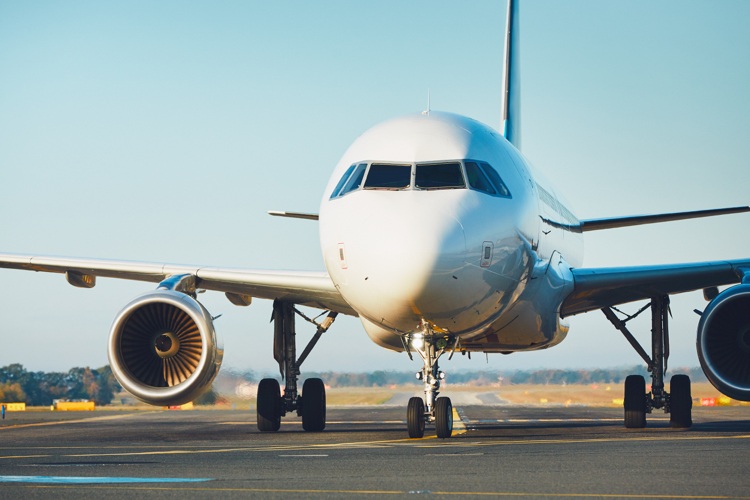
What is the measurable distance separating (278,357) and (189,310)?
3274mm

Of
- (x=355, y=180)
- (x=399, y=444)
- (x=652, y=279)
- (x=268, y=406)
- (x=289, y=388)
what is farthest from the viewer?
(x=289, y=388)

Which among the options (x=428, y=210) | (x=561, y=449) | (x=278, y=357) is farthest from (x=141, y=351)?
(x=561, y=449)

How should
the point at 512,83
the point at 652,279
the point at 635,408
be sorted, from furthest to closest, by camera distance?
the point at 512,83 → the point at 635,408 → the point at 652,279

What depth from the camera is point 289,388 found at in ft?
57.5

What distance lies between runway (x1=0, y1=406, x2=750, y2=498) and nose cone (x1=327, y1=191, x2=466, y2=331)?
151 cm

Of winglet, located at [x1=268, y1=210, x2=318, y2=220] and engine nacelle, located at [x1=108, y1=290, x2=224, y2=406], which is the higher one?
winglet, located at [x1=268, y1=210, x2=318, y2=220]

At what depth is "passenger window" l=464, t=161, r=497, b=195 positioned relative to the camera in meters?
12.4

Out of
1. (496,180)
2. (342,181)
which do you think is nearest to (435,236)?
(496,180)

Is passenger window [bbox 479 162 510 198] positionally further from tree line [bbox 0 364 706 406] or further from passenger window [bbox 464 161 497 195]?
tree line [bbox 0 364 706 406]

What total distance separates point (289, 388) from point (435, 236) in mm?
6946

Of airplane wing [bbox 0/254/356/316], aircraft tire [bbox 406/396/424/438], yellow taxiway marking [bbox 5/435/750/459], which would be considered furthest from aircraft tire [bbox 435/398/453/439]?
airplane wing [bbox 0/254/356/316]

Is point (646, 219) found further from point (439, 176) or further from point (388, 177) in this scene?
point (388, 177)

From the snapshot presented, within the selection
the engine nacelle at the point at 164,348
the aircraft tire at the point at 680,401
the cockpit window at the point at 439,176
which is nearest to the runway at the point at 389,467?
the engine nacelle at the point at 164,348

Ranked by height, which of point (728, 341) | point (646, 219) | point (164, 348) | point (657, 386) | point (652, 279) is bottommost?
point (657, 386)
